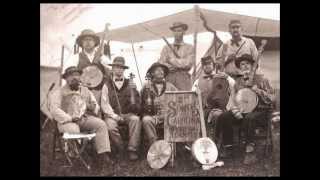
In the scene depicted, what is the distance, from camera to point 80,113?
603cm

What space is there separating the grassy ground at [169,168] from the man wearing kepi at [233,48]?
1238 millimetres

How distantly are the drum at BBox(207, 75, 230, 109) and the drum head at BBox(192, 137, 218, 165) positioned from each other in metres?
0.54

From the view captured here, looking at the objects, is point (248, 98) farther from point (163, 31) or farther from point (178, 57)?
point (163, 31)

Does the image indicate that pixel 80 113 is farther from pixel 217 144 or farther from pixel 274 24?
pixel 274 24

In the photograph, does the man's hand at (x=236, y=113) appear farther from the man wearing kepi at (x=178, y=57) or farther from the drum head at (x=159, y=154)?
the drum head at (x=159, y=154)

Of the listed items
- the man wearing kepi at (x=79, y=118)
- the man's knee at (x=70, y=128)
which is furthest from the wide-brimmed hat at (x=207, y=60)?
the man's knee at (x=70, y=128)

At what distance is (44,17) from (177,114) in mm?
2405

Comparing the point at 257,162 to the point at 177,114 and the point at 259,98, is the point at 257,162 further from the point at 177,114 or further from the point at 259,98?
the point at 177,114

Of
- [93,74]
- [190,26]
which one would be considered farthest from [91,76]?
Result: [190,26]

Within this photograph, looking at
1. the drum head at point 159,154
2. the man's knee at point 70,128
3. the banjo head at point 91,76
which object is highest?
the banjo head at point 91,76

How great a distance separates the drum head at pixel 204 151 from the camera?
5.89 meters

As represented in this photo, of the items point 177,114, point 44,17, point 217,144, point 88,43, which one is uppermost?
point 44,17

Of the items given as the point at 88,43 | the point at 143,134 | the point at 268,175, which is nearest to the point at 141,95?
the point at 143,134
